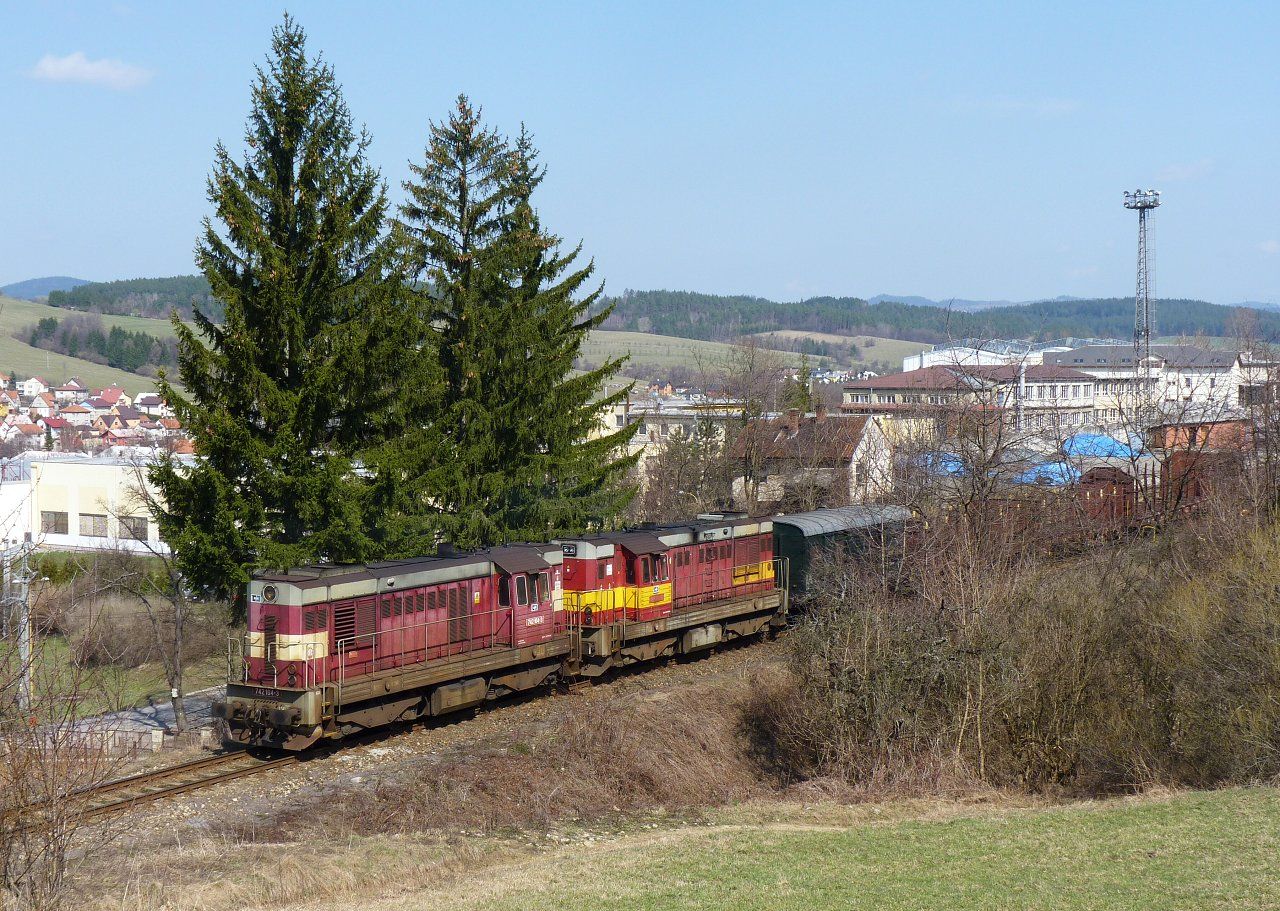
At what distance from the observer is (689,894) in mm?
13617

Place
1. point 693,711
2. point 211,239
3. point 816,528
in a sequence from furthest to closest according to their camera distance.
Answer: point 816,528 < point 693,711 < point 211,239

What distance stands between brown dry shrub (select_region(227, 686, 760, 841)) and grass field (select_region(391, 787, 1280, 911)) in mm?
3235

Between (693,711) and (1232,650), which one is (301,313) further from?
(1232,650)

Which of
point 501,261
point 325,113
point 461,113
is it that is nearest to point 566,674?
point 501,261

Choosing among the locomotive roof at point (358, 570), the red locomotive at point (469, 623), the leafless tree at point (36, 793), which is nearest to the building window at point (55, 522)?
the red locomotive at point (469, 623)

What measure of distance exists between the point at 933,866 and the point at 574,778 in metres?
8.40

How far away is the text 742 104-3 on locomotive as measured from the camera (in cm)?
2061

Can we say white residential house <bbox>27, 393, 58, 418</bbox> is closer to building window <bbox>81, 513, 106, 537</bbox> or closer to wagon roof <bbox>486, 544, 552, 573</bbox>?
building window <bbox>81, 513, 106, 537</bbox>

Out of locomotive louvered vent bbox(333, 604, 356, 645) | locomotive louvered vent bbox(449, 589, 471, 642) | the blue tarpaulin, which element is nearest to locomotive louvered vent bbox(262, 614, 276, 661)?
locomotive louvered vent bbox(333, 604, 356, 645)

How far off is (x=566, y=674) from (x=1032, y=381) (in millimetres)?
82406

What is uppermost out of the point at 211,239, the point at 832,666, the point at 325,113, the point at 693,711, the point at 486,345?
the point at 325,113

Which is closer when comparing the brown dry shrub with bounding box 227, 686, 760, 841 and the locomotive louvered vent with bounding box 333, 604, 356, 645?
the brown dry shrub with bounding box 227, 686, 760, 841

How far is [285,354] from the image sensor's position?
79.8 ft

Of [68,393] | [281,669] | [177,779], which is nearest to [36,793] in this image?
[177,779]
